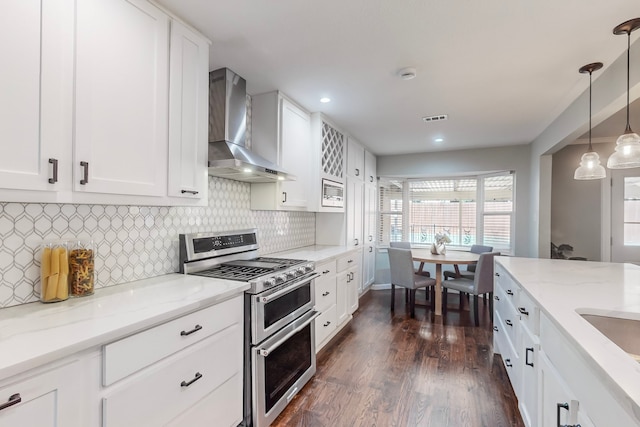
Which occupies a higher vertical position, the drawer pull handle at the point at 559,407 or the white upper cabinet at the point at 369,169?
the white upper cabinet at the point at 369,169

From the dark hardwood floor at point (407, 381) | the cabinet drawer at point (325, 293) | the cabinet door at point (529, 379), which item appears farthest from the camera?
the cabinet drawer at point (325, 293)

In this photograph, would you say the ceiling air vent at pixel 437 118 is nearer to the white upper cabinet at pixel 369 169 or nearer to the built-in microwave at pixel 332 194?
the built-in microwave at pixel 332 194

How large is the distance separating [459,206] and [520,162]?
1.18 meters

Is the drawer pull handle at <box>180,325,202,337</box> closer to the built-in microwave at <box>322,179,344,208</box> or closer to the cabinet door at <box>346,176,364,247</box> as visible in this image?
the built-in microwave at <box>322,179,344,208</box>

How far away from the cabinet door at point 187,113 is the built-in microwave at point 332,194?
5.61 feet

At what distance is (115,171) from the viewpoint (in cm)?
140

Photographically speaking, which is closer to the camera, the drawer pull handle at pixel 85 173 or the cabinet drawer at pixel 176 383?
the cabinet drawer at pixel 176 383

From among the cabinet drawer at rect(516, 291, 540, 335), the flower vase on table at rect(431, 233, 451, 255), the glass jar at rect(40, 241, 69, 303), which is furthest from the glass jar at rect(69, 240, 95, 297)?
the flower vase on table at rect(431, 233, 451, 255)

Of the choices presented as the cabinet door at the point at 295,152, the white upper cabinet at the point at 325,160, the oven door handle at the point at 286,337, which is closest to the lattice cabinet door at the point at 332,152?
the white upper cabinet at the point at 325,160

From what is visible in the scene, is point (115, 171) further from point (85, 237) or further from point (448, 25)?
point (448, 25)

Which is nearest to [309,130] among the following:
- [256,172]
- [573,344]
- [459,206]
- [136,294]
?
[256,172]

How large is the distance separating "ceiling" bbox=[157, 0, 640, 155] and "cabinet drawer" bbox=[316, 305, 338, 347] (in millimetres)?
2076

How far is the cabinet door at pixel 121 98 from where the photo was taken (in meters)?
1.28

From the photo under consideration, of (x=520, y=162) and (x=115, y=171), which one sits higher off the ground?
(x=520, y=162)
